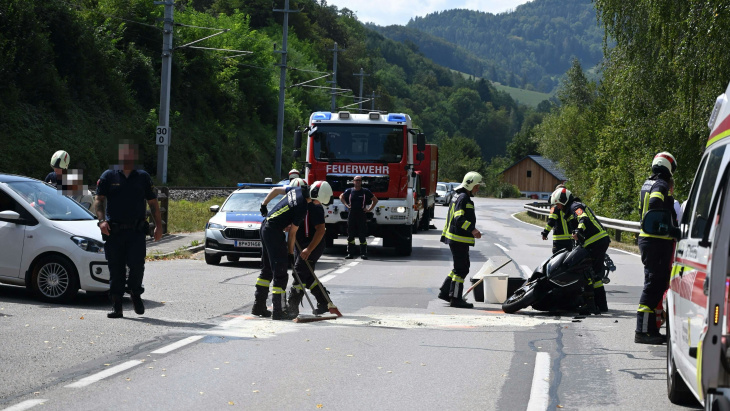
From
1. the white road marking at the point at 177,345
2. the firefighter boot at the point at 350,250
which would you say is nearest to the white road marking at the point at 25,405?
→ the white road marking at the point at 177,345

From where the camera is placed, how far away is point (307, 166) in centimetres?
2088

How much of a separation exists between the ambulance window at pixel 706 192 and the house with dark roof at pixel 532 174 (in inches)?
4682

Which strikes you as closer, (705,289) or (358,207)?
(705,289)

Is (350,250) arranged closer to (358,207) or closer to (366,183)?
(358,207)

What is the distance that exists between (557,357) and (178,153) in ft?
140

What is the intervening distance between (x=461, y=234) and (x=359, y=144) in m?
9.21

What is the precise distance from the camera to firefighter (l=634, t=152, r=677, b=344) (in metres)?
8.74

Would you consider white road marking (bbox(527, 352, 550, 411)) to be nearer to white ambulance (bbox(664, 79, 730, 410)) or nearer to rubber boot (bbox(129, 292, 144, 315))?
white ambulance (bbox(664, 79, 730, 410))

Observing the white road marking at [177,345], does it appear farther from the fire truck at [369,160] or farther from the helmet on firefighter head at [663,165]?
the fire truck at [369,160]

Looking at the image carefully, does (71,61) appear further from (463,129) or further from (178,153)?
(463,129)

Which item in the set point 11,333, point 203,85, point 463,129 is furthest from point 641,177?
point 463,129

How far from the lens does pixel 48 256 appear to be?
1091 centimetres

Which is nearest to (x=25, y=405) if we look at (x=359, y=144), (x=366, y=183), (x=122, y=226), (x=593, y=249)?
(x=122, y=226)

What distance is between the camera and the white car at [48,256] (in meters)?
10.8
